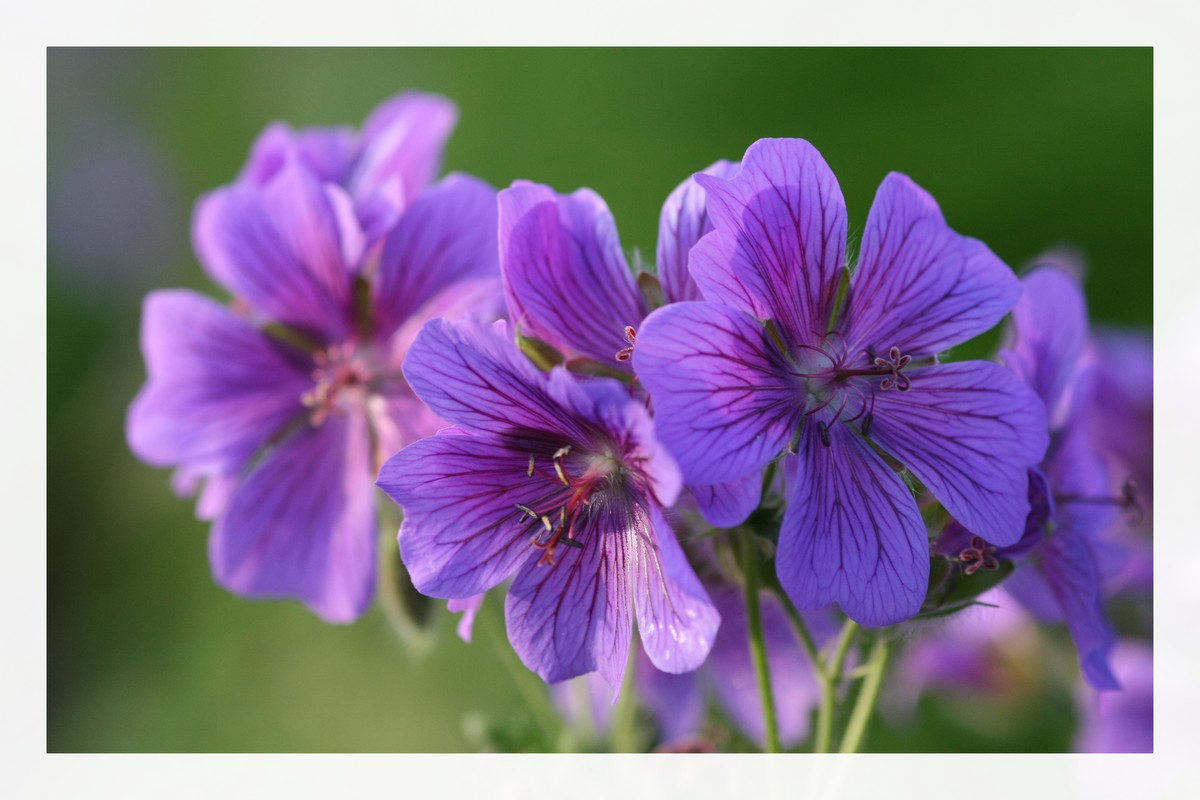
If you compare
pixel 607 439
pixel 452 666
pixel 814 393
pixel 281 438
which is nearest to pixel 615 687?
pixel 607 439

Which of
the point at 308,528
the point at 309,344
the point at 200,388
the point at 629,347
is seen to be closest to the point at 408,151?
the point at 309,344

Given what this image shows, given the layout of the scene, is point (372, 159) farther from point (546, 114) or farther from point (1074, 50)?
point (1074, 50)

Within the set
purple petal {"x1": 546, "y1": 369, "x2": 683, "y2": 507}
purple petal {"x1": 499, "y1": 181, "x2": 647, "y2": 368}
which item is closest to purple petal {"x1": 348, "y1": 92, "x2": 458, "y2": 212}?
purple petal {"x1": 499, "y1": 181, "x2": 647, "y2": 368}

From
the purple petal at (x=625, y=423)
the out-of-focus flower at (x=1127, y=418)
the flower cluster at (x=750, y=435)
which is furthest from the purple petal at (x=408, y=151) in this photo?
the out-of-focus flower at (x=1127, y=418)

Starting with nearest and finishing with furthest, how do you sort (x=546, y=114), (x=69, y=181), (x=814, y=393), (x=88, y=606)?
1. (x=814, y=393)
2. (x=88, y=606)
3. (x=546, y=114)
4. (x=69, y=181)

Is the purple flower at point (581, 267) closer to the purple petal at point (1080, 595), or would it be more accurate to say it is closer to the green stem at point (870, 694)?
the green stem at point (870, 694)

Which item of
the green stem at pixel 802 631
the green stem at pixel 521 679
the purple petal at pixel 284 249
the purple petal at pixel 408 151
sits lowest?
the green stem at pixel 521 679
